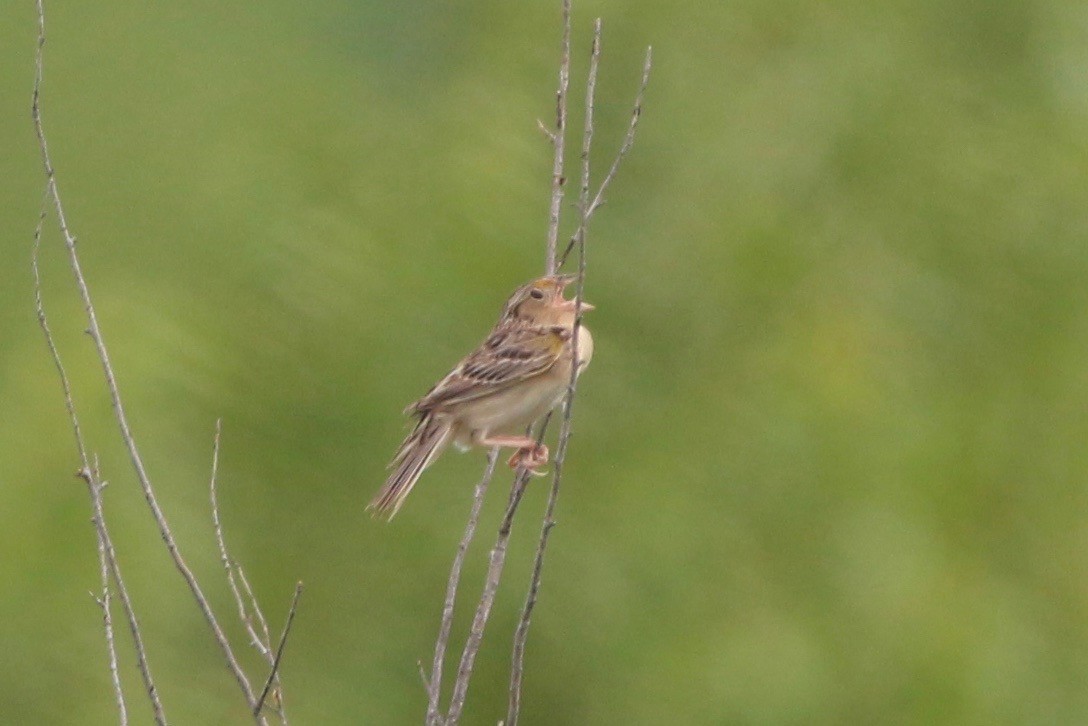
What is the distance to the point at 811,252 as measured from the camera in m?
9.83

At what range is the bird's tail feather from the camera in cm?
659

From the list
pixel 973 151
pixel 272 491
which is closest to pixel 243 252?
pixel 272 491

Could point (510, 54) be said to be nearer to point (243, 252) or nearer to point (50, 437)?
point (243, 252)

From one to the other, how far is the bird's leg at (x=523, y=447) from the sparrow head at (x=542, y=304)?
553 mm

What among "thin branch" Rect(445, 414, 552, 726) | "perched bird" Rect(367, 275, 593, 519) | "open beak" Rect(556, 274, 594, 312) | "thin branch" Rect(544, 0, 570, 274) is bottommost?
"thin branch" Rect(445, 414, 552, 726)

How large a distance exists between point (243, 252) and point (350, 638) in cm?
264

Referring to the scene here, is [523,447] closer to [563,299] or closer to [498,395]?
[498,395]

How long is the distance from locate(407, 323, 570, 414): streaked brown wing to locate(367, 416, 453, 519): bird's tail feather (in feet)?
0.29

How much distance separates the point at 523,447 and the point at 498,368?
1.33 feet

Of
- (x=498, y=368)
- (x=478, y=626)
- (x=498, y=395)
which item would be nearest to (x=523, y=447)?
(x=498, y=395)

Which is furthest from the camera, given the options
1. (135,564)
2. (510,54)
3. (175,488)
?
(510,54)

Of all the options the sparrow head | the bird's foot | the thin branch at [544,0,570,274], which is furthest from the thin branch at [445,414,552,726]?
the sparrow head

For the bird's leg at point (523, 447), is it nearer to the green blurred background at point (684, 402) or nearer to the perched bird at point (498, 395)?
the perched bird at point (498, 395)

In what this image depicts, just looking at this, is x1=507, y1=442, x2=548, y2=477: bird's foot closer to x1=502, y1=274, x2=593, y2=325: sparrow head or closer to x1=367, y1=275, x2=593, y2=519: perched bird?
x1=367, y1=275, x2=593, y2=519: perched bird
